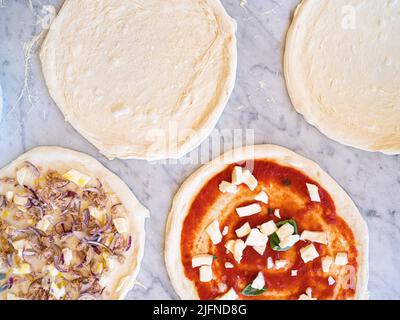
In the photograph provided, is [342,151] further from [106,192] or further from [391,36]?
[106,192]

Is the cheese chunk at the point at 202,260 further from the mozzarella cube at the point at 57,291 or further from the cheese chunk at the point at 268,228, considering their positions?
the mozzarella cube at the point at 57,291

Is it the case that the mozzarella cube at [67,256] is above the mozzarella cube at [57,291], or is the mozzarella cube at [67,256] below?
above

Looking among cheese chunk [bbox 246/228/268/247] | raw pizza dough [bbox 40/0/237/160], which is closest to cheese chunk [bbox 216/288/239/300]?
cheese chunk [bbox 246/228/268/247]

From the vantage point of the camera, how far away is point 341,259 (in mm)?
2195

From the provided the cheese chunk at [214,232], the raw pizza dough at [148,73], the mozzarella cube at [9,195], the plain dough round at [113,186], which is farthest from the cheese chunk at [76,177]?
the cheese chunk at [214,232]

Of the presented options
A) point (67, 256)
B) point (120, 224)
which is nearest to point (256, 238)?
point (120, 224)

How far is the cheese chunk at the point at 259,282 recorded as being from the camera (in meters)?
2.18

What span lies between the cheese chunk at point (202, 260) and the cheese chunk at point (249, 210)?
249 mm

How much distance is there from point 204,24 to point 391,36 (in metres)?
0.88

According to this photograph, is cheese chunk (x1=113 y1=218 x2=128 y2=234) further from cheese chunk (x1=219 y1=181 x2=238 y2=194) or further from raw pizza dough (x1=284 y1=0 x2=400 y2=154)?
raw pizza dough (x1=284 y1=0 x2=400 y2=154)

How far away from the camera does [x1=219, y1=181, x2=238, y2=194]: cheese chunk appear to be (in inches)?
86.1

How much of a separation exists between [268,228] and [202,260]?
13.6 inches

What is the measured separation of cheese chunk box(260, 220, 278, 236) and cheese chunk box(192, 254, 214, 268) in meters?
0.28
